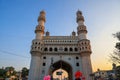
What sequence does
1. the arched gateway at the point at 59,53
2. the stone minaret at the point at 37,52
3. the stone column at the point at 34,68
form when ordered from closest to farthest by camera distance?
the stone column at the point at 34,68
the stone minaret at the point at 37,52
the arched gateway at the point at 59,53

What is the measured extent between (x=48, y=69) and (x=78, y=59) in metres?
11.7

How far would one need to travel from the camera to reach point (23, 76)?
66.1 m

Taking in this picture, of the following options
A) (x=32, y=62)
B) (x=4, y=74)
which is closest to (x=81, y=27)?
(x=32, y=62)

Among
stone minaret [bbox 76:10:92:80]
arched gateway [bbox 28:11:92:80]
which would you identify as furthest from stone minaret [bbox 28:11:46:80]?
stone minaret [bbox 76:10:92:80]

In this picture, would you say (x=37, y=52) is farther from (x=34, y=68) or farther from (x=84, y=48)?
(x=84, y=48)

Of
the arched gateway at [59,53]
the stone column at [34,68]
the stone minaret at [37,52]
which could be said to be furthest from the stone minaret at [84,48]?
the stone column at [34,68]

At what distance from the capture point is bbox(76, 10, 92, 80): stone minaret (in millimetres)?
40559

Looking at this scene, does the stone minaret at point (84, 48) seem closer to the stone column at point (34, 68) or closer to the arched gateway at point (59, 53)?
the arched gateway at point (59, 53)

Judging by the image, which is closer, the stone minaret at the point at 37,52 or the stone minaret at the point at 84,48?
the stone minaret at the point at 37,52

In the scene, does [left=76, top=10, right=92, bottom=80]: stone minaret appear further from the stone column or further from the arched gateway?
the stone column

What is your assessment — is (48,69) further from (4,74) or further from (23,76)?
(23,76)

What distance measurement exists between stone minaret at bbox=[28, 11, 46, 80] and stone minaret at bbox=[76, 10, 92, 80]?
604 inches

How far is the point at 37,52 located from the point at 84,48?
17154 mm

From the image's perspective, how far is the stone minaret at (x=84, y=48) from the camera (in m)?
40.6
